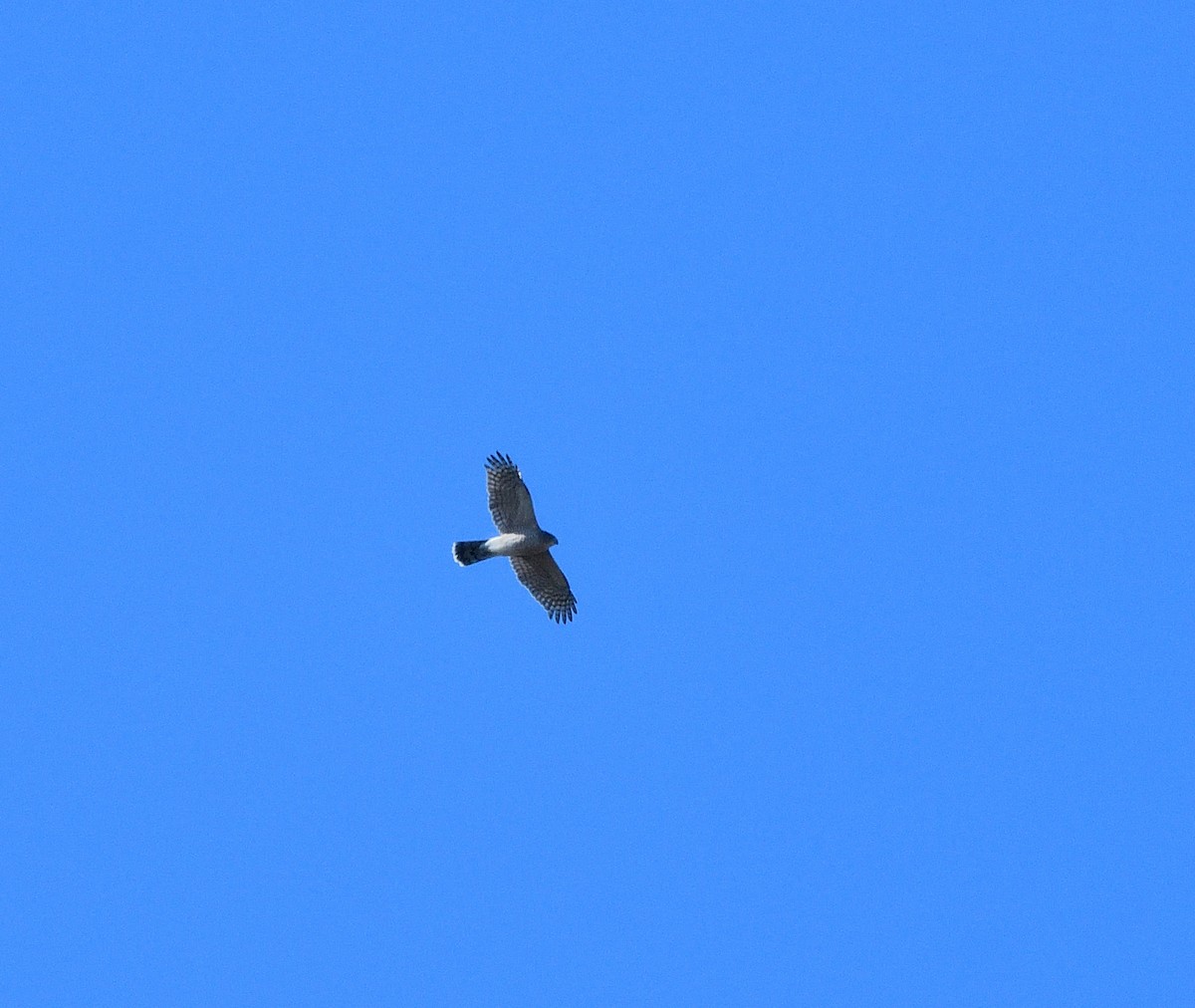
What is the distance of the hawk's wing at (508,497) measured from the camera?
37.1 meters

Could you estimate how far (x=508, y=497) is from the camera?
37344mm

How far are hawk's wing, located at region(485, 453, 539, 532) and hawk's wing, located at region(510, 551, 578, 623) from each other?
3.04 feet

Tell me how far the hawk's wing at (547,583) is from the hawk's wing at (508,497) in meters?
0.93

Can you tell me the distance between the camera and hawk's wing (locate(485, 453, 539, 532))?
37125mm

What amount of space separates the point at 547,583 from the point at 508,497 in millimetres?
2311

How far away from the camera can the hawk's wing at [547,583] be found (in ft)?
126

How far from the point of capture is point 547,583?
38.9m

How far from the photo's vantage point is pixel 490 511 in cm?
3753

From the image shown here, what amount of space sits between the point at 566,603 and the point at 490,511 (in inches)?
106

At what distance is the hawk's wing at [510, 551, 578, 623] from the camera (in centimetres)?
3850

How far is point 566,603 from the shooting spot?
39125mm
